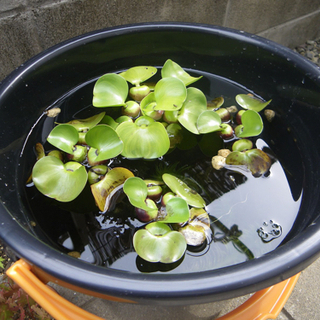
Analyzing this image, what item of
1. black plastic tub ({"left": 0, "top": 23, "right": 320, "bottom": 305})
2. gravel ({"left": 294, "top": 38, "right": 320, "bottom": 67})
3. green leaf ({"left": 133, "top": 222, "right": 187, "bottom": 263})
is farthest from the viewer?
gravel ({"left": 294, "top": 38, "right": 320, "bottom": 67})

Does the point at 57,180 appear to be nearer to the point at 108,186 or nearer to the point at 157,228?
the point at 108,186

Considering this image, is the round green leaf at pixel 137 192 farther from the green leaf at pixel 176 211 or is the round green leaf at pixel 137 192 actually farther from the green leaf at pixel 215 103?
the green leaf at pixel 215 103

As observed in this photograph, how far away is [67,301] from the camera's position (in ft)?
1.61

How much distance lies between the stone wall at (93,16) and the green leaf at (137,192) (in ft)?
2.11

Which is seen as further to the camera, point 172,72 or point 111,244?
point 172,72

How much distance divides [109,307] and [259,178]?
1.63ft

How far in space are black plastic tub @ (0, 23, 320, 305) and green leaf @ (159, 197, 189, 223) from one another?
183 millimetres

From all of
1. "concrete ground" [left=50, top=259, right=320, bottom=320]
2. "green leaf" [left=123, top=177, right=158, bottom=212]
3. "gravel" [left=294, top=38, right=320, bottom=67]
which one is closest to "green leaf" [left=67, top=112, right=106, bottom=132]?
"green leaf" [left=123, top=177, right=158, bottom=212]

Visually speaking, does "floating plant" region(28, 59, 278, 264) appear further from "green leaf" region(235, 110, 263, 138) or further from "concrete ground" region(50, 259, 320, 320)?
"concrete ground" region(50, 259, 320, 320)

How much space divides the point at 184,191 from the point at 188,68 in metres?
0.48

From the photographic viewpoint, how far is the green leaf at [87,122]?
2.42 feet

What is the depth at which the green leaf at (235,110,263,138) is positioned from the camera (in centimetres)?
73

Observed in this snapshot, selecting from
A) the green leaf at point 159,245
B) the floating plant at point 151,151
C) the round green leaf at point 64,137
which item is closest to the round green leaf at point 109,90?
the floating plant at point 151,151

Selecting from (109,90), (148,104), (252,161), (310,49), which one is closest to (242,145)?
(252,161)
